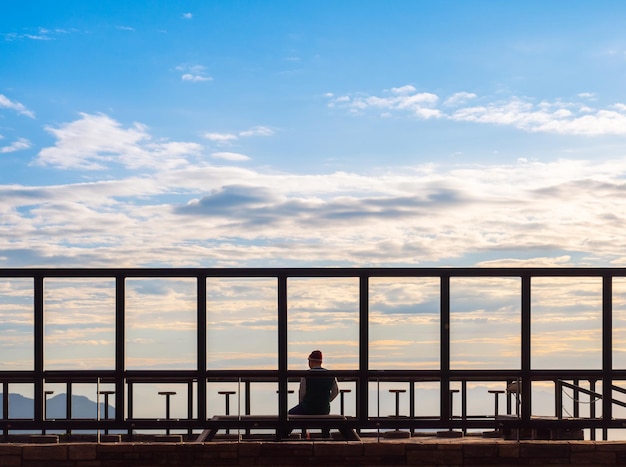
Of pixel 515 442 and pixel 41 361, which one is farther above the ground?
pixel 41 361

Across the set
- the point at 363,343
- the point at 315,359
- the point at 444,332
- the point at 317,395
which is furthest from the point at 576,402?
the point at 315,359

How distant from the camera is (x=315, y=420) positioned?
1420 centimetres

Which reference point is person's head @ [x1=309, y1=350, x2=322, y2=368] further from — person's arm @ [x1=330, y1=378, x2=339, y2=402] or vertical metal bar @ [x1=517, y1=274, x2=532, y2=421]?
vertical metal bar @ [x1=517, y1=274, x2=532, y2=421]

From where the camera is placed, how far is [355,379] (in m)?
14.3

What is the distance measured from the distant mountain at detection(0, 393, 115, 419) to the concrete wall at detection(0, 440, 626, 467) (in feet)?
2.24

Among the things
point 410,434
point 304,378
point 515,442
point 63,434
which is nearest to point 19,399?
point 63,434

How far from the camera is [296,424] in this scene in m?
14.3

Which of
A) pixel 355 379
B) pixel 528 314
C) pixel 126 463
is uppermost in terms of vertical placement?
pixel 528 314

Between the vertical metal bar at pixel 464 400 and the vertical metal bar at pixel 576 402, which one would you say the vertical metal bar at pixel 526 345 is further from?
the vertical metal bar at pixel 464 400

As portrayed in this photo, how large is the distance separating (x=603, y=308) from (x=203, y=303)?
5495 millimetres

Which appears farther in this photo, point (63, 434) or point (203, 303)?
point (63, 434)

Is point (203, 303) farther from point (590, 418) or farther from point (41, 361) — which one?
point (590, 418)

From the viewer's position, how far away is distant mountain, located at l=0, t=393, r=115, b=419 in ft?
47.0

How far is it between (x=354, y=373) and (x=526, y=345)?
241 cm
